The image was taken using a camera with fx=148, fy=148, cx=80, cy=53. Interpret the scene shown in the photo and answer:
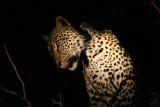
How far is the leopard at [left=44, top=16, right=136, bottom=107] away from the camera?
1438 mm

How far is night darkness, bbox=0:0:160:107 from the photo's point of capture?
1.49 m

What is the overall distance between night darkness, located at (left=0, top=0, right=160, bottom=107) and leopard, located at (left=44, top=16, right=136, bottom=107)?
8 centimetres

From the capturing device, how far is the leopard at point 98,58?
1438 millimetres

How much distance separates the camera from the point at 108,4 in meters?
1.54

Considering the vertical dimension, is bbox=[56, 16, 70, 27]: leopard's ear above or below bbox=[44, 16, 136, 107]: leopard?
above

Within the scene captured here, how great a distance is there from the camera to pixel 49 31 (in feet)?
5.59

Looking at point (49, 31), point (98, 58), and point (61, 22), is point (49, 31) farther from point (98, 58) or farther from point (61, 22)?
point (98, 58)

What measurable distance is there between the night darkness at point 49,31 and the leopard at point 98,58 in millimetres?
78

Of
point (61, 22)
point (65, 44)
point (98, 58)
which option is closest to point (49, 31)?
point (61, 22)

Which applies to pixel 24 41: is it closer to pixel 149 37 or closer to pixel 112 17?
pixel 112 17

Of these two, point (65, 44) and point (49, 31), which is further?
point (49, 31)

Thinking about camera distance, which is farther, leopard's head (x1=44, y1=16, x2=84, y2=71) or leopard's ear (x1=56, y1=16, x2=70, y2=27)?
leopard's ear (x1=56, y1=16, x2=70, y2=27)

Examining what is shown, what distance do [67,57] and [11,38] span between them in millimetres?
740

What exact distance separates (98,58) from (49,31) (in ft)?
2.12
